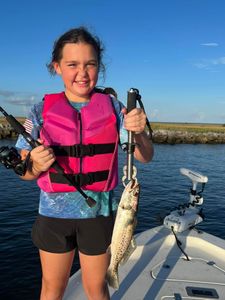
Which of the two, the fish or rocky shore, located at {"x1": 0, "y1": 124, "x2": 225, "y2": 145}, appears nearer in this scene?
the fish

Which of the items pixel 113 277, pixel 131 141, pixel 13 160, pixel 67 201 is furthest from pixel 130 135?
pixel 113 277

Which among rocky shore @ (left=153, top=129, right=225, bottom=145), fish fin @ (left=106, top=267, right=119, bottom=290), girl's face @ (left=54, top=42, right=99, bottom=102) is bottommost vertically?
rocky shore @ (left=153, top=129, right=225, bottom=145)

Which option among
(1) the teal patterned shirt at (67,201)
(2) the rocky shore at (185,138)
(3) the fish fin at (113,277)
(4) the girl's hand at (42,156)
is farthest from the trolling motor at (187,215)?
(2) the rocky shore at (185,138)

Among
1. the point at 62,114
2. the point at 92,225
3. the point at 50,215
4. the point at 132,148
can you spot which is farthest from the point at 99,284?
the point at 62,114

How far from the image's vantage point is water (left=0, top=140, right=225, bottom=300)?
9.91m

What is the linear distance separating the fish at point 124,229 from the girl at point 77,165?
22 centimetres

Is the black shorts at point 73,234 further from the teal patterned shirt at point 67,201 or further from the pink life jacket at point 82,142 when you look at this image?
the pink life jacket at point 82,142

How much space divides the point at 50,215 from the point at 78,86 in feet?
4.48

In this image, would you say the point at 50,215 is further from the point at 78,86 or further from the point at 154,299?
the point at 154,299

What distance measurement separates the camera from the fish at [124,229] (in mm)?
2873

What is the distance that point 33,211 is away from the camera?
15945 mm

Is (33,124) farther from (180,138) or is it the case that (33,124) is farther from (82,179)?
(180,138)

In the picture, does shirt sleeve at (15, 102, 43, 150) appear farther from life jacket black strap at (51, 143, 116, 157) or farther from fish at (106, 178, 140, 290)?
fish at (106, 178, 140, 290)

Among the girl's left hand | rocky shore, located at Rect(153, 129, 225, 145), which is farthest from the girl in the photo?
rocky shore, located at Rect(153, 129, 225, 145)
